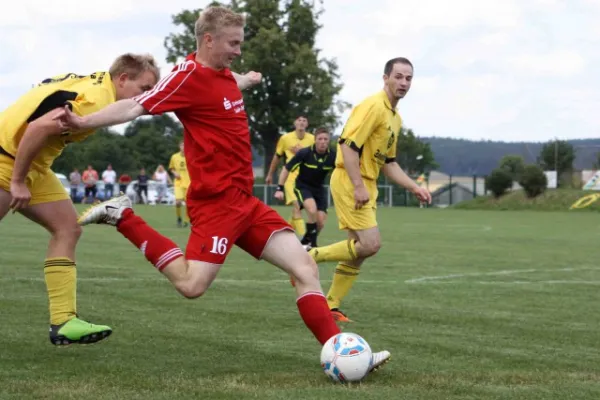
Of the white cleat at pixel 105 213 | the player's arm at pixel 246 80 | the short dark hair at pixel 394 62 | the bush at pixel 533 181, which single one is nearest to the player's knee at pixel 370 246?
the short dark hair at pixel 394 62

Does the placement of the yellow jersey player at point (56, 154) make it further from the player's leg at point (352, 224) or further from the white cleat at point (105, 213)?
the player's leg at point (352, 224)

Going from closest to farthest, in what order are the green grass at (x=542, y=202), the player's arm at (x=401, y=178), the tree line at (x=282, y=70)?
the player's arm at (x=401, y=178), the green grass at (x=542, y=202), the tree line at (x=282, y=70)

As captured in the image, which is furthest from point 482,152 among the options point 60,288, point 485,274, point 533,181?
point 60,288

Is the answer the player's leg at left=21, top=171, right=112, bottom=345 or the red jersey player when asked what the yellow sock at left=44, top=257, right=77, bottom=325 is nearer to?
the player's leg at left=21, top=171, right=112, bottom=345

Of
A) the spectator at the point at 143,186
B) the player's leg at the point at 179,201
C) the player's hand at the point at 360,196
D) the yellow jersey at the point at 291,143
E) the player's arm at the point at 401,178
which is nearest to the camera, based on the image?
the player's hand at the point at 360,196

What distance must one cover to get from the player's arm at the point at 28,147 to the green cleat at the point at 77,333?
956 millimetres

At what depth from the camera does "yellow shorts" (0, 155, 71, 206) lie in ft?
20.6

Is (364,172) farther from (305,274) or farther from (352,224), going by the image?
(305,274)

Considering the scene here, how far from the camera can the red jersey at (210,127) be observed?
229 inches

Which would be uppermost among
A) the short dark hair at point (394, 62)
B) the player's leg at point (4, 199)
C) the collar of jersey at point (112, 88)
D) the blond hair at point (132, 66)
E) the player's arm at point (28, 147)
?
the short dark hair at point (394, 62)

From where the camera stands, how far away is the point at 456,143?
115 meters

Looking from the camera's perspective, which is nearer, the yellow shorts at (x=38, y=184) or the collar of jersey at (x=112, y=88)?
the yellow shorts at (x=38, y=184)

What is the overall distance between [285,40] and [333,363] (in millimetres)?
55892

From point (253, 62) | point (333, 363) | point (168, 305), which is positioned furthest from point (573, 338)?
point (253, 62)
